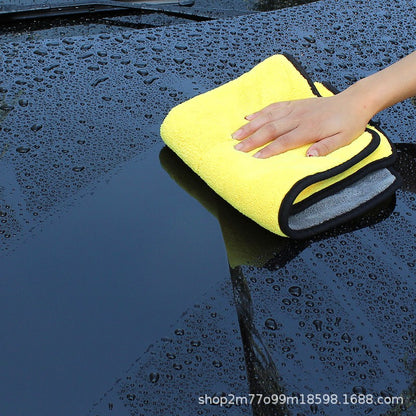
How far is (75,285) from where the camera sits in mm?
987

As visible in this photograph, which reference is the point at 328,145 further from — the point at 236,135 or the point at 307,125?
the point at 236,135

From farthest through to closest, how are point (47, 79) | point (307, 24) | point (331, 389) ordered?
point (307, 24) < point (47, 79) < point (331, 389)

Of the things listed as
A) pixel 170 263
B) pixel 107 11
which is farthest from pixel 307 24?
pixel 170 263

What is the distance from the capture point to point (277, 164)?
1109 millimetres

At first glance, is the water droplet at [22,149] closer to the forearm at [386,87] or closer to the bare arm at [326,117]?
the bare arm at [326,117]

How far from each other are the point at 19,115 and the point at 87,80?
219 mm

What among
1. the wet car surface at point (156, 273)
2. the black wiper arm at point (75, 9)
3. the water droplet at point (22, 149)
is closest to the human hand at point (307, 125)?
the wet car surface at point (156, 273)

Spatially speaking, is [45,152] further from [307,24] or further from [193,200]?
[307,24]

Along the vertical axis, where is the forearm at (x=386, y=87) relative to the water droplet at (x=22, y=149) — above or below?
below

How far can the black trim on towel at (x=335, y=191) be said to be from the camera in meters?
1.03

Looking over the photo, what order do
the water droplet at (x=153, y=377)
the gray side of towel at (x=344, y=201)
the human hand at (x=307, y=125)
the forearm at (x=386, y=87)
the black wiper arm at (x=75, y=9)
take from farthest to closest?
the black wiper arm at (x=75, y=9)
the forearm at (x=386, y=87)
the human hand at (x=307, y=125)
the gray side of towel at (x=344, y=201)
the water droplet at (x=153, y=377)

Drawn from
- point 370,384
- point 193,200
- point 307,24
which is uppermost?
point 307,24

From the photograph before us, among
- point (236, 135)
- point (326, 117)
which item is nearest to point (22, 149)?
point (236, 135)

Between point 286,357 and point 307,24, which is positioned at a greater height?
point 307,24
